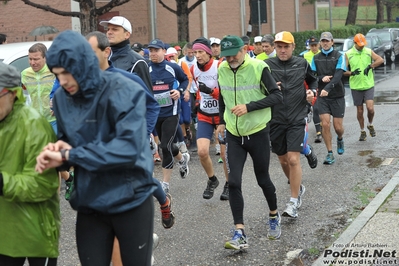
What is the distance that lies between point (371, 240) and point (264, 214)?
72.5 inches

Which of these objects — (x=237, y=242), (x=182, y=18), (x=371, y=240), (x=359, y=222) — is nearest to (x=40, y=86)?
(x=237, y=242)

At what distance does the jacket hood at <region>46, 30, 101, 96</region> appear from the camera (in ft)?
11.9

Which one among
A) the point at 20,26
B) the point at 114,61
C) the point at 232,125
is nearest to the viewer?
the point at 114,61

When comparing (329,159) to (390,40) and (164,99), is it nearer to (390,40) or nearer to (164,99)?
(164,99)

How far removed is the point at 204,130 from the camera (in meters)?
8.88

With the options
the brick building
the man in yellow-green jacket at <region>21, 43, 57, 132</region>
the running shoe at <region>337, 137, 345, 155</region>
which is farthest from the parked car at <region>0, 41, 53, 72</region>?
the brick building

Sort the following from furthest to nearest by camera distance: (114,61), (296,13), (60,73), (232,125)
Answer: (296,13)
(232,125)
(114,61)
(60,73)

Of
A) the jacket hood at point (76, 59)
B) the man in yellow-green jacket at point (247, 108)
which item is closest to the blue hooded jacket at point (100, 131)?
the jacket hood at point (76, 59)

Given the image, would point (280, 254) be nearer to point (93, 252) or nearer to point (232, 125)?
point (232, 125)

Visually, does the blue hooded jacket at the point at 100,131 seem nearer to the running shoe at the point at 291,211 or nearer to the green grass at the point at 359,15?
the running shoe at the point at 291,211

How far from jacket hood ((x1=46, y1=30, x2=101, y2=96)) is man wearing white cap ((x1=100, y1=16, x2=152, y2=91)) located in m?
2.60

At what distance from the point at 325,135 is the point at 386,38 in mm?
26842

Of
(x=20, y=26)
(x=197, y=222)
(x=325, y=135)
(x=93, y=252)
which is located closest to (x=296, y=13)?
(x=20, y=26)

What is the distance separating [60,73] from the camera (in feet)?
12.1
